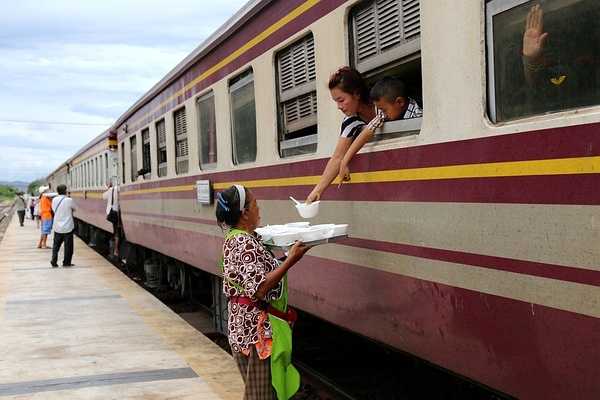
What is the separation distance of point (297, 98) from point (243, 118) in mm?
1240

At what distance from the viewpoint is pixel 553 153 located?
290 centimetres

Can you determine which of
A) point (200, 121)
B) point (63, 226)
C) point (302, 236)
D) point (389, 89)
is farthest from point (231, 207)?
point (63, 226)

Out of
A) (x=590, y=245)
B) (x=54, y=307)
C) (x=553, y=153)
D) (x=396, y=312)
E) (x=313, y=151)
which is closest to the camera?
(x=590, y=245)

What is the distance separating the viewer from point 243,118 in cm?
670

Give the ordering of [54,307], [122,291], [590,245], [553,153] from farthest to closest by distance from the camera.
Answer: [122,291]
[54,307]
[553,153]
[590,245]

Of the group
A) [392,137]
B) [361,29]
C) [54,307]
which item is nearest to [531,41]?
[392,137]

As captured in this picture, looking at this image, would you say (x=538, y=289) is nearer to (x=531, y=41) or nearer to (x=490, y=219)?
(x=490, y=219)

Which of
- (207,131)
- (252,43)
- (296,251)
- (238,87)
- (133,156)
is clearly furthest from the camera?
(133,156)

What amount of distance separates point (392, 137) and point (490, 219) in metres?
1.06

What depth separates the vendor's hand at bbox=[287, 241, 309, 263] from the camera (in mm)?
3777

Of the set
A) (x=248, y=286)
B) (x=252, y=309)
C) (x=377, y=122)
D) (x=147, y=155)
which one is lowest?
(x=252, y=309)

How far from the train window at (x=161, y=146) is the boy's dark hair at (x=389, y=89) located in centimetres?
643

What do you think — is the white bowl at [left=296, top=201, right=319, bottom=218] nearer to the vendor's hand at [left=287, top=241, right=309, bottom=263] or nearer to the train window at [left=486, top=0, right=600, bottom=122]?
the vendor's hand at [left=287, top=241, right=309, bottom=263]

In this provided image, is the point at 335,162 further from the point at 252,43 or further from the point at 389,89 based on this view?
the point at 252,43
